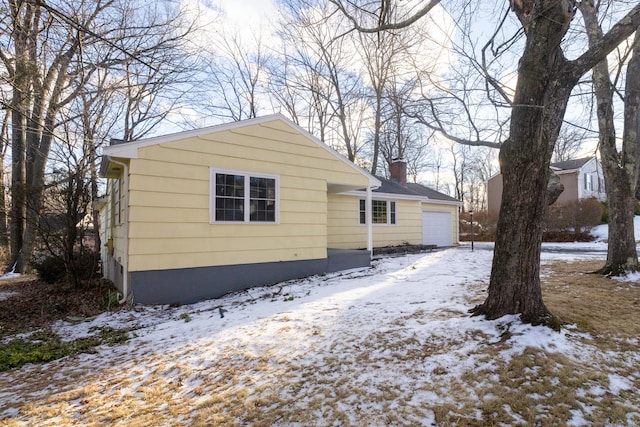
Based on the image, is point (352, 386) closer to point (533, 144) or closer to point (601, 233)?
point (533, 144)

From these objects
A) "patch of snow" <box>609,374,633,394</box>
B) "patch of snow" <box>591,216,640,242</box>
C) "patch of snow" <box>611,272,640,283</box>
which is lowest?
"patch of snow" <box>609,374,633,394</box>

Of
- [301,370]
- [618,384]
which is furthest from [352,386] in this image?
[618,384]

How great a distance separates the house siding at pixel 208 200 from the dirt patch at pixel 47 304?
57.5 inches

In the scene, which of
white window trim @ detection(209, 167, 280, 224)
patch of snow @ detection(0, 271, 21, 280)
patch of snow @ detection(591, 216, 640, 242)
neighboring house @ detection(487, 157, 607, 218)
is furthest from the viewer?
neighboring house @ detection(487, 157, 607, 218)

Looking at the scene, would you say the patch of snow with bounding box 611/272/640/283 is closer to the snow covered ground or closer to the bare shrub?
the snow covered ground

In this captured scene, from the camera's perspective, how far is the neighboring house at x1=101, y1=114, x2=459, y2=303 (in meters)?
6.46

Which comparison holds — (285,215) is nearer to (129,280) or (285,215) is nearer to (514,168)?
(129,280)

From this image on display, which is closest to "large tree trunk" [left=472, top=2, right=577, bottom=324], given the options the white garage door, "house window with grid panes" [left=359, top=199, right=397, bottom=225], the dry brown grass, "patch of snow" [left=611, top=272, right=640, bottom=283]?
the dry brown grass

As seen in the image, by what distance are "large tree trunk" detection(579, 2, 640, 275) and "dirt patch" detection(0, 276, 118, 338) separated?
10320 millimetres

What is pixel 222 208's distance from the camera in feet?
24.1

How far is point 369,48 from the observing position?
59.6 ft

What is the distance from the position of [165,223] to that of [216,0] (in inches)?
249

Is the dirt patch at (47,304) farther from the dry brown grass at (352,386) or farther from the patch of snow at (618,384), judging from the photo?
the patch of snow at (618,384)

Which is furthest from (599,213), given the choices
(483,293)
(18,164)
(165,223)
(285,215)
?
(18,164)
